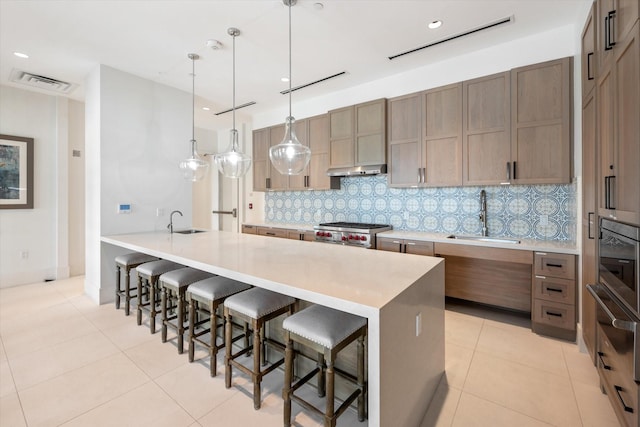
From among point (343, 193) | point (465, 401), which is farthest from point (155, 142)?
point (465, 401)

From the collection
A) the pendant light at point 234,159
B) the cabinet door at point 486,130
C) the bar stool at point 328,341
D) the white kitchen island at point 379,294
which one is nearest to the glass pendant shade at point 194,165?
the pendant light at point 234,159

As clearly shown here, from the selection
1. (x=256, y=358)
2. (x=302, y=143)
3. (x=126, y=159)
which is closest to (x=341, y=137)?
(x=302, y=143)

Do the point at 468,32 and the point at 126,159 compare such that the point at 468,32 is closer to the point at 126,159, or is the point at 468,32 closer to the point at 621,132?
the point at 621,132

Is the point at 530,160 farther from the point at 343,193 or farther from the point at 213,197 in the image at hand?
the point at 213,197

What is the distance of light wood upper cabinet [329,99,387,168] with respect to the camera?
384 cm

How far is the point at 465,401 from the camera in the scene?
188 centimetres

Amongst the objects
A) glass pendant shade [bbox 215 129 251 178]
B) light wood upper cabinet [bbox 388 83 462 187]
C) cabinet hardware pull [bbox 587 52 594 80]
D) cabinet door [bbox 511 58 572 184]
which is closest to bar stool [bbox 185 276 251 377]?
glass pendant shade [bbox 215 129 251 178]

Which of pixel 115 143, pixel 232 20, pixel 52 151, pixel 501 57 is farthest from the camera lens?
pixel 52 151

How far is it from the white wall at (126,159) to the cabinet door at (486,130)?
3.72m

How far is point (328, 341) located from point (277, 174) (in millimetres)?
→ 3946

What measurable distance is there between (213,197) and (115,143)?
11.9ft

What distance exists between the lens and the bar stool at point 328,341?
1.41m

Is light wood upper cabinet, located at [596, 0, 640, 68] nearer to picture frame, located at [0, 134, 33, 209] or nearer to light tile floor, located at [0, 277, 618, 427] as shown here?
light tile floor, located at [0, 277, 618, 427]

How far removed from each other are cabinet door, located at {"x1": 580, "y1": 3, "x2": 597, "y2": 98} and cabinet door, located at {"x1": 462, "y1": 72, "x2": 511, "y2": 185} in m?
0.66
